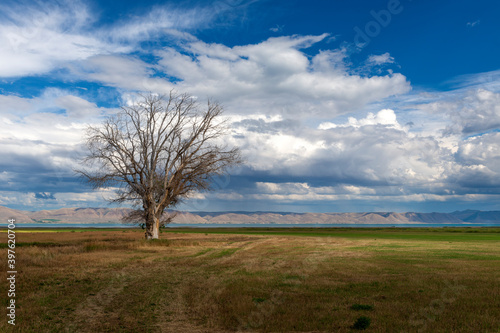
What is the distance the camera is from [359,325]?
862 centimetres

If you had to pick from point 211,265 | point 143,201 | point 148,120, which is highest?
point 148,120

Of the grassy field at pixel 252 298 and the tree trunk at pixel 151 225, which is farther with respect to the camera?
the tree trunk at pixel 151 225

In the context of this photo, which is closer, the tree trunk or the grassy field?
the grassy field

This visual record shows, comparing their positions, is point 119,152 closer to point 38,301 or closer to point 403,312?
point 38,301

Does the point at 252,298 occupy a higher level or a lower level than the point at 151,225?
lower

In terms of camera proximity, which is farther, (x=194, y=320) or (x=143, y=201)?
(x=143, y=201)

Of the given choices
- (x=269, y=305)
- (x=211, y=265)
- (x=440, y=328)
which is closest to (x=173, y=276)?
(x=211, y=265)

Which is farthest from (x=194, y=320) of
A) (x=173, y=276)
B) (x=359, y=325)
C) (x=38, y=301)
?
(x=173, y=276)

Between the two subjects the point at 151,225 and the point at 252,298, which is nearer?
the point at 252,298

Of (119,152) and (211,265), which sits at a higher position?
(119,152)

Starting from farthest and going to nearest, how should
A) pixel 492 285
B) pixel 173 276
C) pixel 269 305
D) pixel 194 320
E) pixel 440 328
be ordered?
1. pixel 173 276
2. pixel 492 285
3. pixel 269 305
4. pixel 194 320
5. pixel 440 328

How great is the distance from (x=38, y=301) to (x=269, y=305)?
23.7 feet

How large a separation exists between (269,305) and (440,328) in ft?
15.4

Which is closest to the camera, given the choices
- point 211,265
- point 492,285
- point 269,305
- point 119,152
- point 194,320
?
point 194,320
